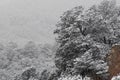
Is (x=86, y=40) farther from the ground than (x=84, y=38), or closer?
closer

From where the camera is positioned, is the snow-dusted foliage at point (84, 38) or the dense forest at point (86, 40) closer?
the dense forest at point (86, 40)

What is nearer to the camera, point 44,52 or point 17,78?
point 17,78

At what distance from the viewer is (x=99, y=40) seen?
35.4 meters

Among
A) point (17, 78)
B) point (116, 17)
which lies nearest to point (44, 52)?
point (17, 78)

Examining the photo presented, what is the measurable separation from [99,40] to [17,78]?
26350 millimetres

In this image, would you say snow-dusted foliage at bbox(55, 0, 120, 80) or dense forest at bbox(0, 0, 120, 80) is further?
snow-dusted foliage at bbox(55, 0, 120, 80)

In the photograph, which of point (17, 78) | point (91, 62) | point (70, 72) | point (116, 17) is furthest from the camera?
point (17, 78)

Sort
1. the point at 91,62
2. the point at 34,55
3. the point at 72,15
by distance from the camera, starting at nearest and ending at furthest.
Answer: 1. the point at 91,62
2. the point at 72,15
3. the point at 34,55

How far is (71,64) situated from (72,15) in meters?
4.81

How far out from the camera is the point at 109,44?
35875 millimetres

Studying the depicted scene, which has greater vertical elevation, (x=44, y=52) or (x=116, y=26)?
(x=116, y=26)

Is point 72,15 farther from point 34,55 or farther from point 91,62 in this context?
point 34,55

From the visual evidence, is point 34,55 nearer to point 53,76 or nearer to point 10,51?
point 10,51

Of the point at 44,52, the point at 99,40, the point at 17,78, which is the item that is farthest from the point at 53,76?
the point at 44,52
